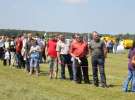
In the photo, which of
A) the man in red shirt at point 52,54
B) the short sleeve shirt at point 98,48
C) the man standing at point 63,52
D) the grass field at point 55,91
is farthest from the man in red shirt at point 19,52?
the short sleeve shirt at point 98,48

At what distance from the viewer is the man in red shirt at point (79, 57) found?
20.2 metres

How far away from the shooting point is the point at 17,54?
28219 millimetres

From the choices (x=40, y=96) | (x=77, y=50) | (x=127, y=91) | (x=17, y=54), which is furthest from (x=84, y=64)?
(x=17, y=54)

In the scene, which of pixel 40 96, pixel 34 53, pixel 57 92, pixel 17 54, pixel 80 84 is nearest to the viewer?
pixel 40 96

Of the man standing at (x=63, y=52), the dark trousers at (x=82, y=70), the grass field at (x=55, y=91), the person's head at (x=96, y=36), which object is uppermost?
the person's head at (x=96, y=36)

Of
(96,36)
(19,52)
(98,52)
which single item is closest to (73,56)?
(98,52)

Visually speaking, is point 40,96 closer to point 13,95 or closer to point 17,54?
point 13,95

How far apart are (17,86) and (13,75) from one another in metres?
5.39

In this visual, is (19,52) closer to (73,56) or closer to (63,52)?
(63,52)

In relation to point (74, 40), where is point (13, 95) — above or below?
below

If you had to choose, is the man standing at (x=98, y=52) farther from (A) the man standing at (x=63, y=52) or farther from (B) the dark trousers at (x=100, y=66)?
(A) the man standing at (x=63, y=52)

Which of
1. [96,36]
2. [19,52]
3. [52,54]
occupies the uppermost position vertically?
[96,36]

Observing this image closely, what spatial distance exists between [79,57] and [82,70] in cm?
61

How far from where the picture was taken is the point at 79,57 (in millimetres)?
20266
